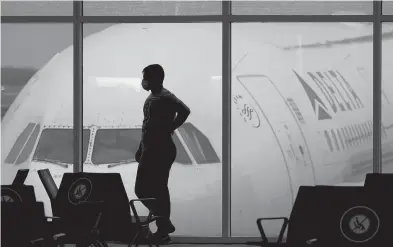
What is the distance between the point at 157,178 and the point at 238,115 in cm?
183

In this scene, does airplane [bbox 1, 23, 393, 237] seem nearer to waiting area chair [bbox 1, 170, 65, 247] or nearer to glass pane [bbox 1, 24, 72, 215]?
glass pane [bbox 1, 24, 72, 215]

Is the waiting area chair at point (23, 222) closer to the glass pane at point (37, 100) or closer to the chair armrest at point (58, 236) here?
the chair armrest at point (58, 236)

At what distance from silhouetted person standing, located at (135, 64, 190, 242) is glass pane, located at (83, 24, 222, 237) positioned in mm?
1478

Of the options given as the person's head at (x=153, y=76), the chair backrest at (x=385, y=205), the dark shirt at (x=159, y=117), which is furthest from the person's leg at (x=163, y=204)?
the chair backrest at (x=385, y=205)

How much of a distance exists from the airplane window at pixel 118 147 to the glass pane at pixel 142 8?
1.35m

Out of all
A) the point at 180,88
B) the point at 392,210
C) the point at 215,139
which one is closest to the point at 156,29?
the point at 180,88

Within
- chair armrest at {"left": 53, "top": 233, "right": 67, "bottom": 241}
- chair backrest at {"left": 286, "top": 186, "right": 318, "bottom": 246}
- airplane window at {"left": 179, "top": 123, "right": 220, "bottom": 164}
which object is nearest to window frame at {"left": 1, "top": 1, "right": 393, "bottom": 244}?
airplane window at {"left": 179, "top": 123, "right": 220, "bottom": 164}

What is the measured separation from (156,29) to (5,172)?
7.87ft

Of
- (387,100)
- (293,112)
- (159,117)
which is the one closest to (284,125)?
(293,112)

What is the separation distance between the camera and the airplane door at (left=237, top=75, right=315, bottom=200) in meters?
9.82

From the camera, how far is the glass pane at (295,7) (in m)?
9.84

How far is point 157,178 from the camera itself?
8.38 metres

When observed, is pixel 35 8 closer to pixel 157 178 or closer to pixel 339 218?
pixel 157 178

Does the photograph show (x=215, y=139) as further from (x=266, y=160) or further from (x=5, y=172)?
(x=5, y=172)
